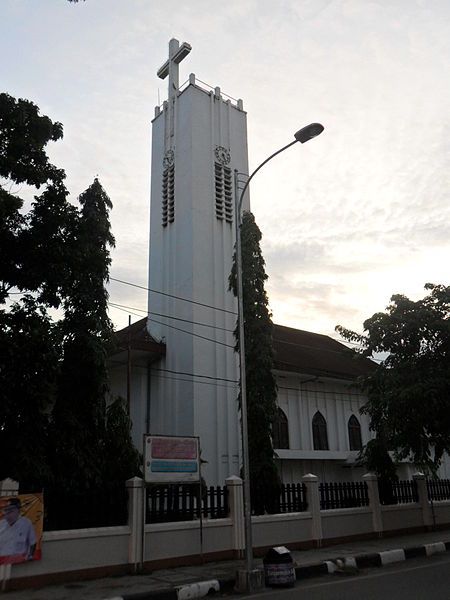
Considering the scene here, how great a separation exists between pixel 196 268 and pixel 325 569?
15.1 metres

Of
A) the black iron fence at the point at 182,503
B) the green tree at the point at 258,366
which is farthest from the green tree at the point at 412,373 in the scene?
the black iron fence at the point at 182,503

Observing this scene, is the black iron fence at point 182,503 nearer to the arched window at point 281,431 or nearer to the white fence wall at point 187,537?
the white fence wall at point 187,537

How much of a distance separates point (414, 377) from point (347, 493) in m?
3.91

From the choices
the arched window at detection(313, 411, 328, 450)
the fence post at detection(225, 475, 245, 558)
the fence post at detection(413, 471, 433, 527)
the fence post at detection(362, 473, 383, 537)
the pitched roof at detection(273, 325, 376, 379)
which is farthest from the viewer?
the arched window at detection(313, 411, 328, 450)

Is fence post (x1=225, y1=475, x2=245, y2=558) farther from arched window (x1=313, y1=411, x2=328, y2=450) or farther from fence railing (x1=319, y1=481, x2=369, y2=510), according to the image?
arched window (x1=313, y1=411, x2=328, y2=450)

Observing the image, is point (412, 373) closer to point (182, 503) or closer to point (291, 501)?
point (291, 501)

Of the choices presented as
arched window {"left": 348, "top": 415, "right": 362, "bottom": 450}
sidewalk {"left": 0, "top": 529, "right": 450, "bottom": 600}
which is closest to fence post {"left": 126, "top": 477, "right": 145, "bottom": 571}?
sidewalk {"left": 0, "top": 529, "right": 450, "bottom": 600}

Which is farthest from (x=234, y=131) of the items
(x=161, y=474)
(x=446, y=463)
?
(x=446, y=463)

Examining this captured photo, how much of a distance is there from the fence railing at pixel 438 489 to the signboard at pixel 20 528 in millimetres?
13396

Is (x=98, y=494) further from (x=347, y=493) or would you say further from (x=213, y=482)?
(x=213, y=482)

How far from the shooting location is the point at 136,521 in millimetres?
10781

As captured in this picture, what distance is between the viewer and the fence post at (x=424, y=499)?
17.3m

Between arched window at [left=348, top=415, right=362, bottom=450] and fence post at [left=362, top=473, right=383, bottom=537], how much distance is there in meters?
12.7

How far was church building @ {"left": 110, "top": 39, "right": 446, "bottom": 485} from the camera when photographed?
22.4 metres
